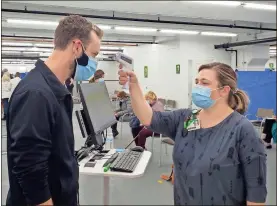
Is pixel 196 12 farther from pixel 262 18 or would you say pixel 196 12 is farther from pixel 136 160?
pixel 136 160

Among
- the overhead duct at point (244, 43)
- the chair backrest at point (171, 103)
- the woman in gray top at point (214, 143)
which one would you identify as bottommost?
the chair backrest at point (171, 103)

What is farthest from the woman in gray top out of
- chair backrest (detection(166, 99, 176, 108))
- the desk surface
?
chair backrest (detection(166, 99, 176, 108))

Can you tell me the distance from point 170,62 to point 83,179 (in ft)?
23.8

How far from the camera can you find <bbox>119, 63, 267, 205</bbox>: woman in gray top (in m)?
1.46

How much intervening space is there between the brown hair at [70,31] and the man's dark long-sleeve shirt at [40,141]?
14 cm

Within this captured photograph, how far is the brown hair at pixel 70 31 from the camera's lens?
133cm

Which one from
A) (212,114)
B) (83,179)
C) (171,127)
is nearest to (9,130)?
(171,127)

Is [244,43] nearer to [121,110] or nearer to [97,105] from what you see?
[121,110]

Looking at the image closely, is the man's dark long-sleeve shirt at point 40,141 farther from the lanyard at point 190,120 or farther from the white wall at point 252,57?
the white wall at point 252,57

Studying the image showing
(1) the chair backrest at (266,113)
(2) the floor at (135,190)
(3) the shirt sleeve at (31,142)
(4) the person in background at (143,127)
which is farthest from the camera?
→ (1) the chair backrest at (266,113)

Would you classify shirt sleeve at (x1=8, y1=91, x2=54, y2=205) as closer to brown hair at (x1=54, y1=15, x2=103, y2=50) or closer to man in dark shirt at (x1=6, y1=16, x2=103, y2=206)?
man in dark shirt at (x1=6, y1=16, x2=103, y2=206)

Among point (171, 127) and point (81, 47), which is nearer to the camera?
point (81, 47)

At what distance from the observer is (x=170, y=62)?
1041 centimetres

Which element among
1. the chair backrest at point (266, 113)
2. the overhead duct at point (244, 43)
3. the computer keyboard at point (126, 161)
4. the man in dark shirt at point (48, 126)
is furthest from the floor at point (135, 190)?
the overhead duct at point (244, 43)
